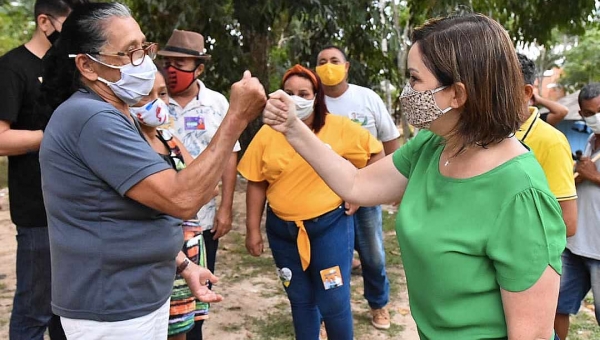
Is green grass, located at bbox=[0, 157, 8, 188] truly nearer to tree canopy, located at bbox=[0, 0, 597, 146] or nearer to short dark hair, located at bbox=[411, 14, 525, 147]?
tree canopy, located at bbox=[0, 0, 597, 146]

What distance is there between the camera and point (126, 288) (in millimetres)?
1854

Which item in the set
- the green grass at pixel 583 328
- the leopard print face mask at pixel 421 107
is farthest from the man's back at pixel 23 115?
the green grass at pixel 583 328

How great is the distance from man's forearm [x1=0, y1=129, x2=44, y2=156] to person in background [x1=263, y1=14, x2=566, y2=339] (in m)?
1.79

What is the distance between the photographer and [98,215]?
5.85 feet

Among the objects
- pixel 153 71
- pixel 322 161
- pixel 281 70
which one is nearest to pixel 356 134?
pixel 322 161

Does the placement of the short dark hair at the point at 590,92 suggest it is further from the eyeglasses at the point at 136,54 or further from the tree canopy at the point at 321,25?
the eyeglasses at the point at 136,54

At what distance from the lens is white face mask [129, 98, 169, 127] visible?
2554mm

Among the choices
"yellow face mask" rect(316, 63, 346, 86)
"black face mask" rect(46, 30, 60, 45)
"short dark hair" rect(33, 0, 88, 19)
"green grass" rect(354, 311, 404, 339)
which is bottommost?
"green grass" rect(354, 311, 404, 339)

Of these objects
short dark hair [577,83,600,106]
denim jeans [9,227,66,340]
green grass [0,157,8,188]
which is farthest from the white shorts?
green grass [0,157,8,188]

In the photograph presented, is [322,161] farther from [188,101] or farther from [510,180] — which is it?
[188,101]

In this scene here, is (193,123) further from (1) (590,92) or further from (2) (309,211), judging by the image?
(1) (590,92)

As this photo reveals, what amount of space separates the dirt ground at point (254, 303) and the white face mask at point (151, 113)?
198 cm

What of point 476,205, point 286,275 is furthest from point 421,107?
point 286,275

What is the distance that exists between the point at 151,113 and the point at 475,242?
1.64m
